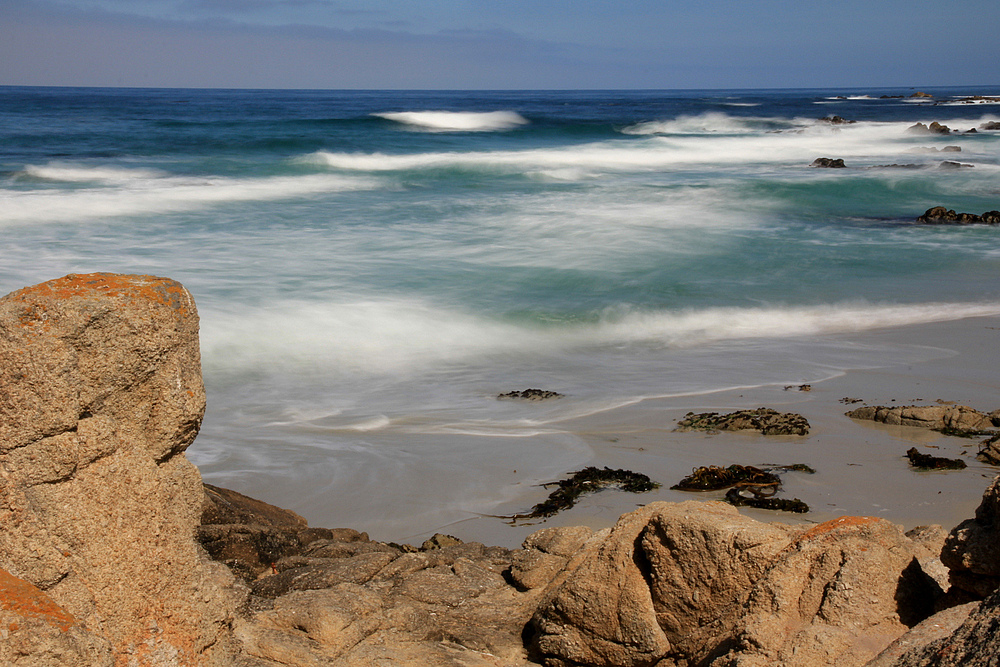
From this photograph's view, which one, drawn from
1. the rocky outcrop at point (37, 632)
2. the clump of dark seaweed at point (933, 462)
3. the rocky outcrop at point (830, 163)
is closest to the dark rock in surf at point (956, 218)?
the rocky outcrop at point (830, 163)

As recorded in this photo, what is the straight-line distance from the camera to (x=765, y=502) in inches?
194

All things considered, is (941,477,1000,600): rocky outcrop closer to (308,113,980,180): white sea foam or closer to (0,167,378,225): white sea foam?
(0,167,378,225): white sea foam

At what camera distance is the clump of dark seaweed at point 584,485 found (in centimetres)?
514

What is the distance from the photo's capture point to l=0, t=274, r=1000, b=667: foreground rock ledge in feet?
7.01

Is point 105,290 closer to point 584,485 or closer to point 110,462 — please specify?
point 110,462

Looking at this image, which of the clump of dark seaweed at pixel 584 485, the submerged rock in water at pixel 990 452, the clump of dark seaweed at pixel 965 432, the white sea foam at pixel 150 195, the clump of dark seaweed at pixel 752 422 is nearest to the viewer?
the clump of dark seaweed at pixel 584 485

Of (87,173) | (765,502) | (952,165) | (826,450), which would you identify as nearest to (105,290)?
(765,502)

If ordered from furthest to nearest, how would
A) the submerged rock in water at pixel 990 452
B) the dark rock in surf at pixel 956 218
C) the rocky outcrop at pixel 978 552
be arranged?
the dark rock in surf at pixel 956 218, the submerged rock in water at pixel 990 452, the rocky outcrop at pixel 978 552

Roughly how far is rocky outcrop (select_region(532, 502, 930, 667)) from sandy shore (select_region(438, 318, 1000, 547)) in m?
1.71

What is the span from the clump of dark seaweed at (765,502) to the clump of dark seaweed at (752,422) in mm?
1152

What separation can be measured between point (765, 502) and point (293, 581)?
107 inches

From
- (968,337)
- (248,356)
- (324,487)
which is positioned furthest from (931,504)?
(248,356)

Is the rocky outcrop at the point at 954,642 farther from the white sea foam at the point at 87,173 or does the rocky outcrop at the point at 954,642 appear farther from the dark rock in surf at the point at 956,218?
the white sea foam at the point at 87,173

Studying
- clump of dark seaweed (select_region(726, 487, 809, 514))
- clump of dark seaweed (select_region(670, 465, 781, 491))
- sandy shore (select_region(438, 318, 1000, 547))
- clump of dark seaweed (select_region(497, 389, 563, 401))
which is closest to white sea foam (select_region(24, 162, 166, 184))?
clump of dark seaweed (select_region(497, 389, 563, 401))
